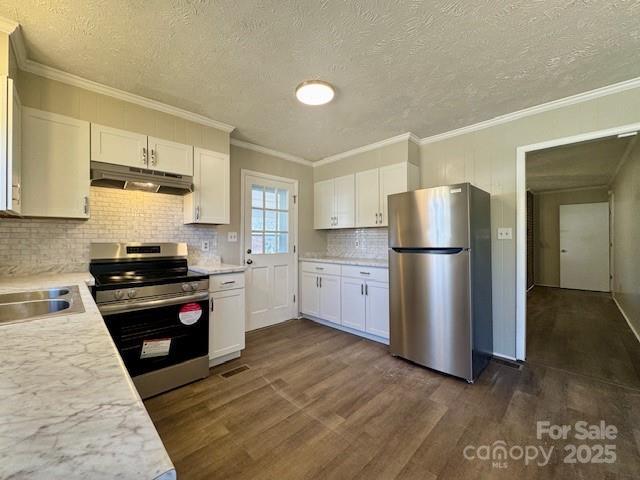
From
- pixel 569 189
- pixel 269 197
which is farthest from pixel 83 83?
pixel 569 189

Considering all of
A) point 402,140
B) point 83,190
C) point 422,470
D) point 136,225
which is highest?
point 402,140

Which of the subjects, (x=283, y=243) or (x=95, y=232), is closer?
(x=95, y=232)

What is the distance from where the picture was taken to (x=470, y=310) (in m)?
2.17

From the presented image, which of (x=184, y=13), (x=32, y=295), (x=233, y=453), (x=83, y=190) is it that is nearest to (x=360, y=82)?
(x=184, y=13)

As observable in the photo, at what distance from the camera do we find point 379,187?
3.32 m

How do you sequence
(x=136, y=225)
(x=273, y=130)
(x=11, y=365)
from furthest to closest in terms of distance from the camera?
(x=273, y=130) < (x=136, y=225) < (x=11, y=365)

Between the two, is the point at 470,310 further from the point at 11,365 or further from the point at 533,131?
the point at 11,365

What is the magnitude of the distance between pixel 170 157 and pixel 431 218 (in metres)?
2.34

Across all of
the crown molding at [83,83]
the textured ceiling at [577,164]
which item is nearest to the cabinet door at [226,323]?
the crown molding at [83,83]

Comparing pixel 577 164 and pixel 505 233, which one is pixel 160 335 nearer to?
pixel 505 233

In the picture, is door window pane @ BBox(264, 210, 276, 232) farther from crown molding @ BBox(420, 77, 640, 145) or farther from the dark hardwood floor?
crown molding @ BBox(420, 77, 640, 145)

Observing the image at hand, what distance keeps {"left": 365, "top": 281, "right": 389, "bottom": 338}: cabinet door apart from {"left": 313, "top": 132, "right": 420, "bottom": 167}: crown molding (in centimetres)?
166

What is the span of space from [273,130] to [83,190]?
5.78 feet

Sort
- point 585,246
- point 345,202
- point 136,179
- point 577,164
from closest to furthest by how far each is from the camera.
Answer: point 136,179
point 345,202
point 577,164
point 585,246
